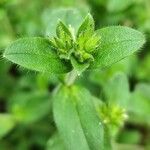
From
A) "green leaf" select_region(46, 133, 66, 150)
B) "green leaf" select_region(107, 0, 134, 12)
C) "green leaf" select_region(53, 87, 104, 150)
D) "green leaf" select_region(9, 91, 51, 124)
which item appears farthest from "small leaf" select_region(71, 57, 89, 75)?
"green leaf" select_region(107, 0, 134, 12)

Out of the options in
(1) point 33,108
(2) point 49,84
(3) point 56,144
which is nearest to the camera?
(3) point 56,144

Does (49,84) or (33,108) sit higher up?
(49,84)

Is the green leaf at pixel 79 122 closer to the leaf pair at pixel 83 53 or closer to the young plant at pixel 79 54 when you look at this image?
the young plant at pixel 79 54

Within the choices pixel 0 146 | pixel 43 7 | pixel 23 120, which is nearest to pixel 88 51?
pixel 23 120

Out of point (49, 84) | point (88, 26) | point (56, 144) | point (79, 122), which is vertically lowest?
point (56, 144)

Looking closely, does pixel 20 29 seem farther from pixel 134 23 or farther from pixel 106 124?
pixel 106 124

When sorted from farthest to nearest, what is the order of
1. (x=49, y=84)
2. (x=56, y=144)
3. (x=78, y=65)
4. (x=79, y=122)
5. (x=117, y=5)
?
(x=49, y=84) < (x=117, y=5) < (x=56, y=144) < (x=79, y=122) < (x=78, y=65)

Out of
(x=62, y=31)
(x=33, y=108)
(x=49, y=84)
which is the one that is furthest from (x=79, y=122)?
(x=49, y=84)

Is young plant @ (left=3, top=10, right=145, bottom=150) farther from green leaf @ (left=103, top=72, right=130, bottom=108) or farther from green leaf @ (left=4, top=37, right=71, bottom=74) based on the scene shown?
green leaf @ (left=103, top=72, right=130, bottom=108)

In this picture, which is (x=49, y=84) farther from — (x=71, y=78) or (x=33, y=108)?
(x=71, y=78)
